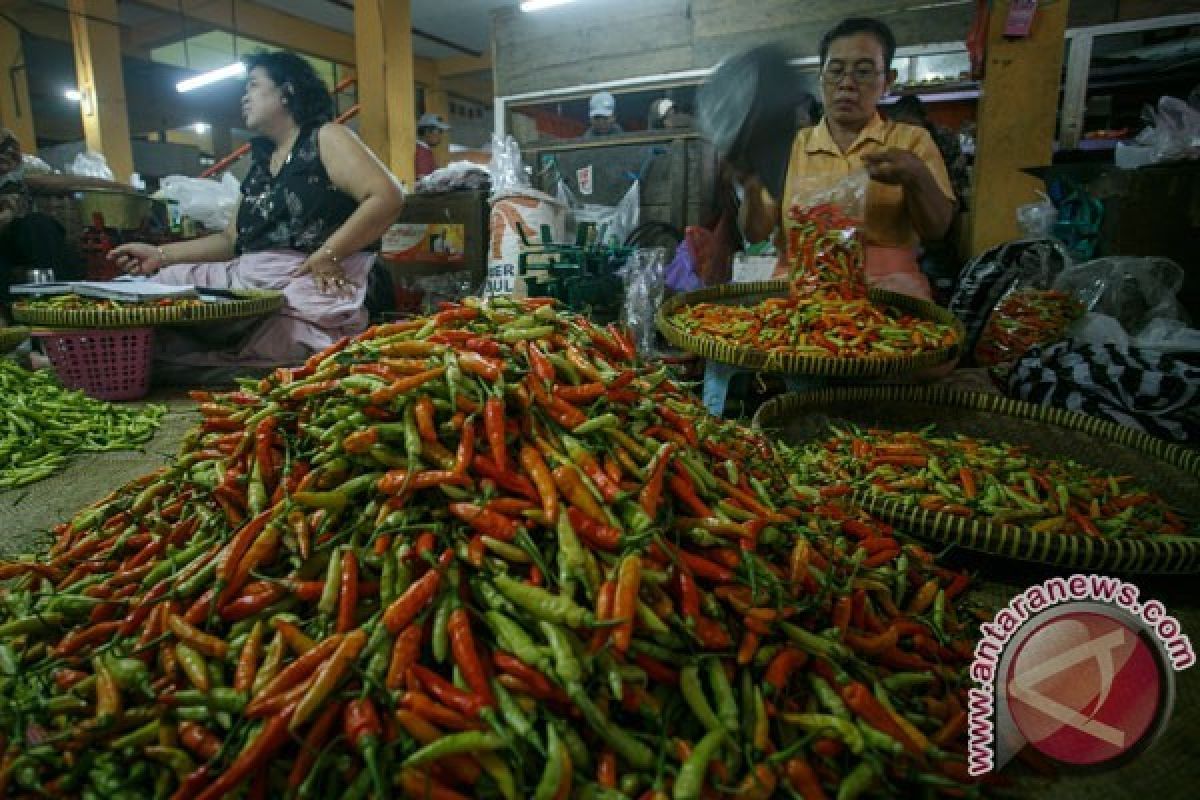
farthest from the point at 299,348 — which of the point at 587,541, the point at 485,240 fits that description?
the point at 587,541

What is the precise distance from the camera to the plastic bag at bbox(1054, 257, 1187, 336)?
12.8 feet

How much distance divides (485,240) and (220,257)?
275 cm

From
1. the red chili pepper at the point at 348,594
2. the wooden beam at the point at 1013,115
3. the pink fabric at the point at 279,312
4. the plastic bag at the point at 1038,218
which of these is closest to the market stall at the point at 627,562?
the red chili pepper at the point at 348,594

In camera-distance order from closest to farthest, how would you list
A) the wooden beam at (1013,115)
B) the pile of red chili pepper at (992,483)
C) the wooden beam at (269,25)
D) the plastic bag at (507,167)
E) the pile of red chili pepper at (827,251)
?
the pile of red chili pepper at (992,483), the pile of red chili pepper at (827,251), the wooden beam at (1013,115), the plastic bag at (507,167), the wooden beam at (269,25)

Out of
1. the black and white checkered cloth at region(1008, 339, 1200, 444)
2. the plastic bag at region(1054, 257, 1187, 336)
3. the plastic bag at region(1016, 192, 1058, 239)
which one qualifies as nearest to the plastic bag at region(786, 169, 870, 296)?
the black and white checkered cloth at region(1008, 339, 1200, 444)

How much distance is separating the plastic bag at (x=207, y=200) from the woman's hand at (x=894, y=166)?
5.38m

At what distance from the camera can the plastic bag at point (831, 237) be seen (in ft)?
11.3

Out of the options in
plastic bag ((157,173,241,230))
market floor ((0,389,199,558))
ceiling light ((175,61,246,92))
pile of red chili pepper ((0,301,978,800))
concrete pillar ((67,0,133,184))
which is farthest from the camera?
ceiling light ((175,61,246,92))

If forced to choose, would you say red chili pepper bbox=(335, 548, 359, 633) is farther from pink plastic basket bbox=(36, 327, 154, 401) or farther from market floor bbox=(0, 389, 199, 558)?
pink plastic basket bbox=(36, 327, 154, 401)

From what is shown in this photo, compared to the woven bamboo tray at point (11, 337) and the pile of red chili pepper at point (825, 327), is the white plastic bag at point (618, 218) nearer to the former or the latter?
the pile of red chili pepper at point (825, 327)

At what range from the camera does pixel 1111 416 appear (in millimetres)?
3098

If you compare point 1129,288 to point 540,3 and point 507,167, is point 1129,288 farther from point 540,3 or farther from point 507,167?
point 540,3

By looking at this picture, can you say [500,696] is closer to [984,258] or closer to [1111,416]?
[1111,416]

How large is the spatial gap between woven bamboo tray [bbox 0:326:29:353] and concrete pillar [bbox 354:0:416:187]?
4.69 m
